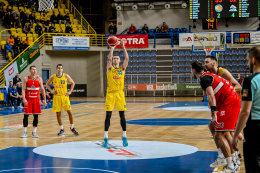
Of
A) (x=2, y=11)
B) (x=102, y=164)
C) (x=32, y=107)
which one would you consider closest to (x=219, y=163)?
(x=102, y=164)

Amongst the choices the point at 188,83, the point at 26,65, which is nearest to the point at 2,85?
the point at 26,65

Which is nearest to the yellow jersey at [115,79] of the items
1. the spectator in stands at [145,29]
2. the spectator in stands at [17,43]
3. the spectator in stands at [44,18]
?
the spectator in stands at [17,43]

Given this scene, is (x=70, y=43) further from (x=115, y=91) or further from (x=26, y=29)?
(x=115, y=91)

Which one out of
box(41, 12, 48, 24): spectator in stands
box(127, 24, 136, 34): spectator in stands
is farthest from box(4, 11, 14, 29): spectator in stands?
box(127, 24, 136, 34): spectator in stands

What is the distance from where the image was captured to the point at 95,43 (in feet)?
89.7

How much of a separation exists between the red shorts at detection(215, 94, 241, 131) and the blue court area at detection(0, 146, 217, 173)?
27.5 inches

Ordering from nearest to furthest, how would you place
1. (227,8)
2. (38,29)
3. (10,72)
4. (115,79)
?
(115,79)
(10,72)
(227,8)
(38,29)

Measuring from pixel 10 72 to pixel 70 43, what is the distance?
572 cm

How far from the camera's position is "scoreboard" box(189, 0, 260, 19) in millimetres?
23094

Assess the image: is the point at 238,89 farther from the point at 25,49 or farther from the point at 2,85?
the point at 25,49

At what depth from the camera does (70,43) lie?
25406 mm

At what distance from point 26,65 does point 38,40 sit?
8.20ft

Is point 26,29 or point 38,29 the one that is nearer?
point 26,29

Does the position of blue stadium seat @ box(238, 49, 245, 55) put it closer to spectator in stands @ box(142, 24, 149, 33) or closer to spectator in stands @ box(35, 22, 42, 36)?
spectator in stands @ box(142, 24, 149, 33)
